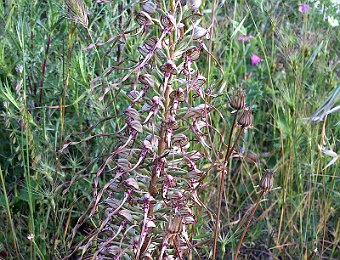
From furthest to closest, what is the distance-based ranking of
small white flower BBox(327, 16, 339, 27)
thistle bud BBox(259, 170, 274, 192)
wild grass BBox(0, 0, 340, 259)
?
small white flower BBox(327, 16, 339, 27), wild grass BBox(0, 0, 340, 259), thistle bud BBox(259, 170, 274, 192)

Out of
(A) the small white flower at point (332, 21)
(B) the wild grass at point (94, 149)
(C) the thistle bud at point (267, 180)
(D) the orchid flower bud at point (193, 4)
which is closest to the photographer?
(D) the orchid flower bud at point (193, 4)

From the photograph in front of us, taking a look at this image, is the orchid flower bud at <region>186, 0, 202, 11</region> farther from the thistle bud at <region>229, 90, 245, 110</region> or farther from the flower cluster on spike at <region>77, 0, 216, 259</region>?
the thistle bud at <region>229, 90, 245, 110</region>

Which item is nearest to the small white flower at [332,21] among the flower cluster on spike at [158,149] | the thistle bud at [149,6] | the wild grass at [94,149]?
the wild grass at [94,149]

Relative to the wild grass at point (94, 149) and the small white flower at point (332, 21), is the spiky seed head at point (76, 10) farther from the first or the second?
the small white flower at point (332, 21)

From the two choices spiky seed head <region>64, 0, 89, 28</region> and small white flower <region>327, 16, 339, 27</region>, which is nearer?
spiky seed head <region>64, 0, 89, 28</region>

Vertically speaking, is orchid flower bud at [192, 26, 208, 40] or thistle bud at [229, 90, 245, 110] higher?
orchid flower bud at [192, 26, 208, 40]

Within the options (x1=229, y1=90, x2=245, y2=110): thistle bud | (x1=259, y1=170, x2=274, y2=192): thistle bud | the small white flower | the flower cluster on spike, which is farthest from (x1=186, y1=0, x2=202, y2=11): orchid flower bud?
the small white flower

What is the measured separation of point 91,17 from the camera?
196 centimetres

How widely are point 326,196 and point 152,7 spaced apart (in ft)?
3.64

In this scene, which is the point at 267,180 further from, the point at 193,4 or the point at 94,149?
the point at 94,149

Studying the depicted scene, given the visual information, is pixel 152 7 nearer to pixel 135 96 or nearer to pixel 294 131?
pixel 135 96

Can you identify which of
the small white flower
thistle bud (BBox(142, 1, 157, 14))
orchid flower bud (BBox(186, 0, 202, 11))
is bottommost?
the small white flower

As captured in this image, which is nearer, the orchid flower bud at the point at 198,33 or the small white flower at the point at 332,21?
the orchid flower bud at the point at 198,33

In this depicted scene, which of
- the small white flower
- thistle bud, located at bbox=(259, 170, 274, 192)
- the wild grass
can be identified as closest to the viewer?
thistle bud, located at bbox=(259, 170, 274, 192)
